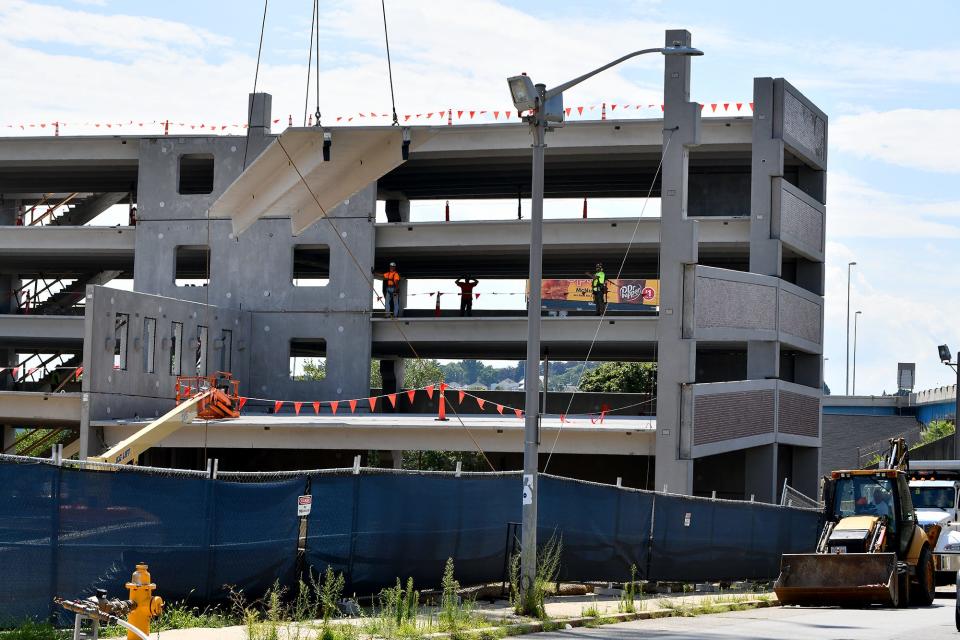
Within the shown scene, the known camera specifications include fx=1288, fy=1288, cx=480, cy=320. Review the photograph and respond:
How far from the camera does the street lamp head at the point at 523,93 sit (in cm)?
1969

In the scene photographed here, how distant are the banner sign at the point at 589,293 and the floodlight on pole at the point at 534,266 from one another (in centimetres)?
3371

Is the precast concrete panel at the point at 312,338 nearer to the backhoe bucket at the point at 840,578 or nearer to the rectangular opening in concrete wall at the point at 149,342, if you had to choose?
the rectangular opening in concrete wall at the point at 149,342

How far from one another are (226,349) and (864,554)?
3198cm

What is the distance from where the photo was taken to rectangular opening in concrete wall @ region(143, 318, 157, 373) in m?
43.8

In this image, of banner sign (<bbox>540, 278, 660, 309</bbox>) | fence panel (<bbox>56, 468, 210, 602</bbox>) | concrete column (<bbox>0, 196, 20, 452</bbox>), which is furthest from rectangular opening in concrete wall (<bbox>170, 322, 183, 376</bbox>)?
fence panel (<bbox>56, 468, 210, 602</bbox>)

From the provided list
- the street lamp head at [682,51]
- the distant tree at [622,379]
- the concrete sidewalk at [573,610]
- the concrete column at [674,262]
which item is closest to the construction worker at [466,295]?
the concrete column at [674,262]

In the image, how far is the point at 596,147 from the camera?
5009 centimetres

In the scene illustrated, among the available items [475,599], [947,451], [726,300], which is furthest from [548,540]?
[947,451]

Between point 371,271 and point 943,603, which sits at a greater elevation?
point 371,271

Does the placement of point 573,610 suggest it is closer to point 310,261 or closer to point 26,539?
point 26,539

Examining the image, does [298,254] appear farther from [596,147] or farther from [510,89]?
[510,89]

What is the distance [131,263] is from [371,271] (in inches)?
597

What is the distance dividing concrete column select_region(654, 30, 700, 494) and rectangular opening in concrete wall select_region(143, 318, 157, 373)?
17.3 metres

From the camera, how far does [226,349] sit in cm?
5041
